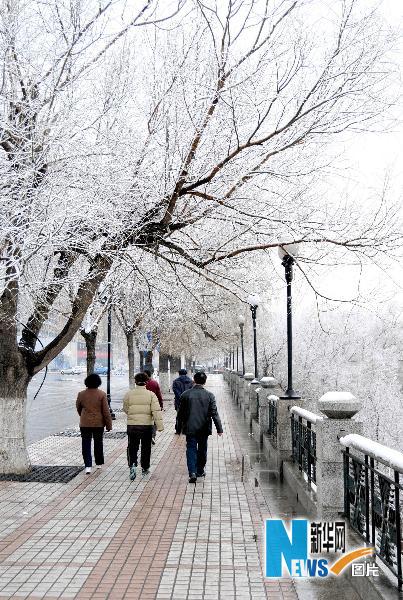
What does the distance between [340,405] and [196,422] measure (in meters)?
4.16

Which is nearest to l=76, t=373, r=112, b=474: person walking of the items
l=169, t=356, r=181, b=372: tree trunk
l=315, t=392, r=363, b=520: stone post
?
l=315, t=392, r=363, b=520: stone post

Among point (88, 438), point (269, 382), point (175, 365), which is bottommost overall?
point (88, 438)

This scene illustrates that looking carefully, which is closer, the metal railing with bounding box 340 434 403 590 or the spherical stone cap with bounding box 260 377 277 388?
the metal railing with bounding box 340 434 403 590

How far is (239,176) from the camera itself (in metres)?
9.60

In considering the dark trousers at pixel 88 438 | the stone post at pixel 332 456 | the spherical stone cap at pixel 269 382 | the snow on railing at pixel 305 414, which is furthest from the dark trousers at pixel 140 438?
the spherical stone cap at pixel 269 382

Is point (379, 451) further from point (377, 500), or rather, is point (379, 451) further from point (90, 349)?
point (90, 349)

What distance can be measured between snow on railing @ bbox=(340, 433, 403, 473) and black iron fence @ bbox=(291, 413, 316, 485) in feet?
8.59

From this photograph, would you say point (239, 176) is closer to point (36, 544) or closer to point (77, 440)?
point (36, 544)

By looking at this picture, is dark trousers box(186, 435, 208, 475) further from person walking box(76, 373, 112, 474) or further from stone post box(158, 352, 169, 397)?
stone post box(158, 352, 169, 397)

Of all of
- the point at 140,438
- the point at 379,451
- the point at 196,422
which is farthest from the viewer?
the point at 140,438

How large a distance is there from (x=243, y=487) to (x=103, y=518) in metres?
2.82

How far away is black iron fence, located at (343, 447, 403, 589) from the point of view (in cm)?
472

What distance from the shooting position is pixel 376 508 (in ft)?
17.7

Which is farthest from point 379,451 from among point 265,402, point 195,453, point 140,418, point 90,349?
point 90,349
